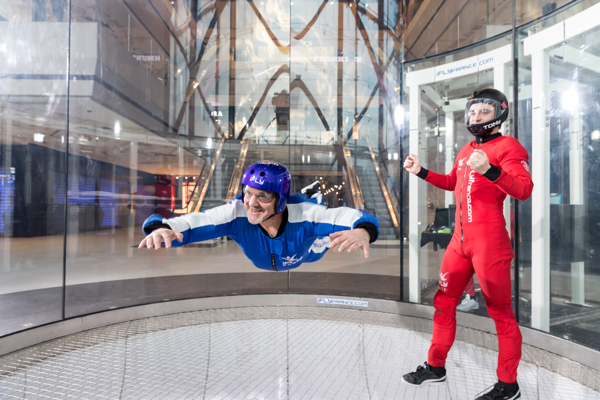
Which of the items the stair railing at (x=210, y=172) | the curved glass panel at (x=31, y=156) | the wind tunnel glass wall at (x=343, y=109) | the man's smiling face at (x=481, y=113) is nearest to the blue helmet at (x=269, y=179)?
the man's smiling face at (x=481, y=113)

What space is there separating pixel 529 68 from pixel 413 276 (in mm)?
2564

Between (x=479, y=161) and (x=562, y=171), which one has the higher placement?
(x=562, y=171)

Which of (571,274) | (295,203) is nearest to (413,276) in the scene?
(571,274)

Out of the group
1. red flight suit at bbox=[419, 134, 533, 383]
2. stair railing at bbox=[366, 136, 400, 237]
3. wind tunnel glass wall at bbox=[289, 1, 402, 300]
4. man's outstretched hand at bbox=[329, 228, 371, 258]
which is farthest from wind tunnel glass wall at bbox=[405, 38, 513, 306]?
man's outstretched hand at bbox=[329, 228, 371, 258]

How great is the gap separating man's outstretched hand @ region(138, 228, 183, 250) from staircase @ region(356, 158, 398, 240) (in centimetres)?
420

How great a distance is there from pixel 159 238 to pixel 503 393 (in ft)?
7.63

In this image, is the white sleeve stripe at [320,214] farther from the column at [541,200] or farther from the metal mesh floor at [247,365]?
the column at [541,200]

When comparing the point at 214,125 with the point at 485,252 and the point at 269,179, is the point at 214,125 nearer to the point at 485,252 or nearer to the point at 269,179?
the point at 269,179

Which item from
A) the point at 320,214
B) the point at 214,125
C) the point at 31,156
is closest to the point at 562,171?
the point at 320,214

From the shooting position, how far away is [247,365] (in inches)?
108

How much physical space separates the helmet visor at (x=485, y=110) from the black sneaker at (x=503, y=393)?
1774 millimetres

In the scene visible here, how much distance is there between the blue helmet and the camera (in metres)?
2.04

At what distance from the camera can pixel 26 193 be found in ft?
19.2

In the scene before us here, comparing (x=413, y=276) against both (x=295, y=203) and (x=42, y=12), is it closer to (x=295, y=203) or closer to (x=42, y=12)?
(x=295, y=203)
